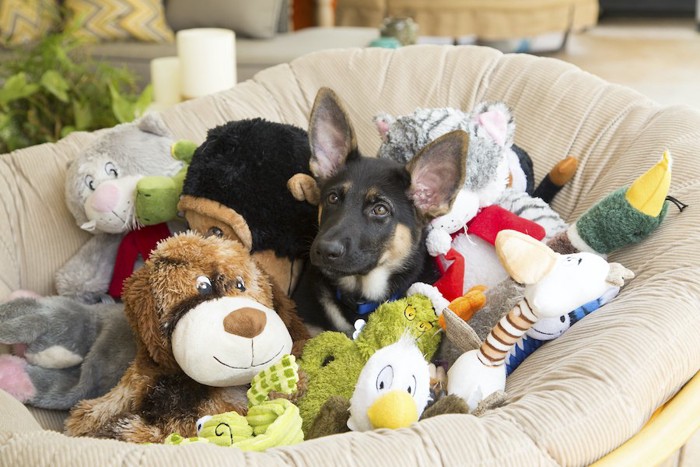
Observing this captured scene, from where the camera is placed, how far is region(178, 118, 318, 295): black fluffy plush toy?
1655 mm

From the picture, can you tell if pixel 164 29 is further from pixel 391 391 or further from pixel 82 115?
pixel 391 391

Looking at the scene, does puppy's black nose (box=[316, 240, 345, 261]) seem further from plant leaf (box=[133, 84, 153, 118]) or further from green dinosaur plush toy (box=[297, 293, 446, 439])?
plant leaf (box=[133, 84, 153, 118])

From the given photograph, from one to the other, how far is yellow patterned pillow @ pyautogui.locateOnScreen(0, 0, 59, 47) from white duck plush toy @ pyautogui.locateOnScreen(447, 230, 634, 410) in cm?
350

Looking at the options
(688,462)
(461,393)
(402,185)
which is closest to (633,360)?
(461,393)

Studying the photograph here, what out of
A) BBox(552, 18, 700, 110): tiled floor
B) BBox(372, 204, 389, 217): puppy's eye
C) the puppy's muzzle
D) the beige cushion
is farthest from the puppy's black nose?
BBox(552, 18, 700, 110): tiled floor

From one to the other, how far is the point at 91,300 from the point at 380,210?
2.52ft

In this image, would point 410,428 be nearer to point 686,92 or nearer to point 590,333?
point 590,333

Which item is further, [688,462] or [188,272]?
[688,462]

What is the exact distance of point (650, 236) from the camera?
1.47 metres

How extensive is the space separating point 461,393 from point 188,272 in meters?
0.53

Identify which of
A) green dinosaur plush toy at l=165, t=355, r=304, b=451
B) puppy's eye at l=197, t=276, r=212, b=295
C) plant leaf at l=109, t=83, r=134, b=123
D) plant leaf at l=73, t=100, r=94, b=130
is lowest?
plant leaf at l=73, t=100, r=94, b=130

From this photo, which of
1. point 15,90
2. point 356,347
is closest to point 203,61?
point 15,90

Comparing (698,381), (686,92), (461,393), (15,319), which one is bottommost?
(686,92)

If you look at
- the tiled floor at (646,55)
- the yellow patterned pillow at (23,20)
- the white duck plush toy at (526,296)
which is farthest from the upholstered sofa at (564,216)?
the tiled floor at (646,55)
